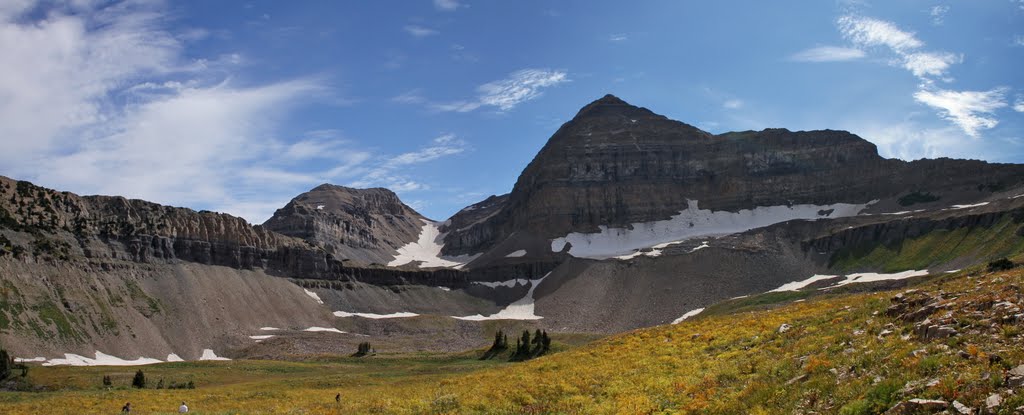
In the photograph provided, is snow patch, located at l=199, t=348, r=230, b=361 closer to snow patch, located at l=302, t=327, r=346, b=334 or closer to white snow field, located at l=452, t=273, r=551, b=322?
snow patch, located at l=302, t=327, r=346, b=334

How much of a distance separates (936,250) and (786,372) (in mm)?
143941

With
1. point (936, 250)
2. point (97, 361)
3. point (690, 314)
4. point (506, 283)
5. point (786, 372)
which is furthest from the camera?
point (506, 283)

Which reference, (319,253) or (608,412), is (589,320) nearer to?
(319,253)

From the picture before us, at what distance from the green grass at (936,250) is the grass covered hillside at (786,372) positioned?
11113 cm

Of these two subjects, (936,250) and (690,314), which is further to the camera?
(936,250)

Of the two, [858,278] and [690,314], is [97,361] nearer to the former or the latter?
[690,314]

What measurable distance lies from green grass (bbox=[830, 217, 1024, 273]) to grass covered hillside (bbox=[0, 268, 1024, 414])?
365ft

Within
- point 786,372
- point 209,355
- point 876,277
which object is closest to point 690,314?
point 876,277

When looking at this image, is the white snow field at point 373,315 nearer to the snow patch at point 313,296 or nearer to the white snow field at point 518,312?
the snow patch at point 313,296

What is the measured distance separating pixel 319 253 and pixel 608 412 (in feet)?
553

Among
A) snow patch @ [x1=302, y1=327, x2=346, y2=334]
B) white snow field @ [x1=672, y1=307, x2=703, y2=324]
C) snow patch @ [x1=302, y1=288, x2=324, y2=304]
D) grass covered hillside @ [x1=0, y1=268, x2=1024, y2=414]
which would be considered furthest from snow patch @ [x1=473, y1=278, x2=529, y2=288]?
grass covered hillside @ [x1=0, y1=268, x2=1024, y2=414]

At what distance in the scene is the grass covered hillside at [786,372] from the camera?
16516 mm

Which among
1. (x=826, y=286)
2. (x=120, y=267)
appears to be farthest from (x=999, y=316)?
(x=120, y=267)

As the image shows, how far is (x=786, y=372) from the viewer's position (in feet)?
74.5
